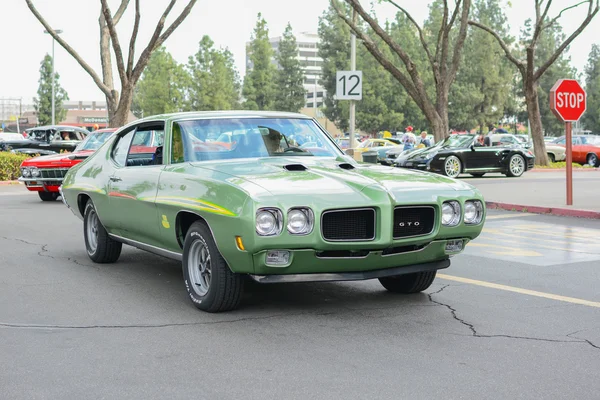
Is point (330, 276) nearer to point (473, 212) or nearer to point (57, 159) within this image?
point (473, 212)

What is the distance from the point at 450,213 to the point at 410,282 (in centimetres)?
89

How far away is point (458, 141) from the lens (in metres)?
25.5

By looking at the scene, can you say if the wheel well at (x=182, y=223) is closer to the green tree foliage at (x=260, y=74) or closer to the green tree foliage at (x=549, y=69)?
the green tree foliage at (x=260, y=74)

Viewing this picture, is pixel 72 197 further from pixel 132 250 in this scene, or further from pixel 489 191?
pixel 489 191

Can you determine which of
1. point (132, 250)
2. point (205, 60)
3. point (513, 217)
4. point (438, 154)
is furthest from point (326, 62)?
point (132, 250)

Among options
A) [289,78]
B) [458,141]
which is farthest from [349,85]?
[289,78]

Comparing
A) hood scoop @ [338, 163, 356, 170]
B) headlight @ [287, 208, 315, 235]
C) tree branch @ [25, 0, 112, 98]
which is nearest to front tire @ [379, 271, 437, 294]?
hood scoop @ [338, 163, 356, 170]

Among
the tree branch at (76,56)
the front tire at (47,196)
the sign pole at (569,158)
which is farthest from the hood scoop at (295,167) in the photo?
the tree branch at (76,56)

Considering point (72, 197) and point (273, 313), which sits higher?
point (72, 197)

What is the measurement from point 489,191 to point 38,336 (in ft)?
50.1

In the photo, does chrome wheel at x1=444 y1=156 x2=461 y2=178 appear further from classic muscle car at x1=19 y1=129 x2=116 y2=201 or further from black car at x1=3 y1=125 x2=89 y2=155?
classic muscle car at x1=19 y1=129 x2=116 y2=201

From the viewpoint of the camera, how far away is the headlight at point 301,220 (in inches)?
221

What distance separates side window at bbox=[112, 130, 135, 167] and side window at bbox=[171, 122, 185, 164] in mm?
1037

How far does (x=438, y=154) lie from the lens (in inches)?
988
